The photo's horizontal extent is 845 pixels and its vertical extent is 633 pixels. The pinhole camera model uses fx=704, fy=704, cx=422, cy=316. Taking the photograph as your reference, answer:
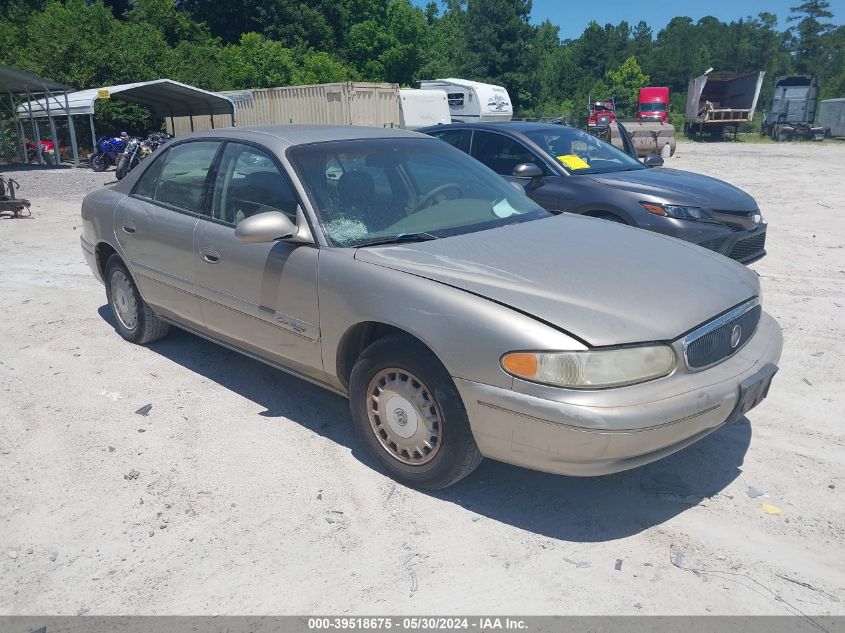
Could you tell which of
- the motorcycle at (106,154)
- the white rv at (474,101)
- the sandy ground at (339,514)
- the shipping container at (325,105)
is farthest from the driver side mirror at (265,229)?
the white rv at (474,101)

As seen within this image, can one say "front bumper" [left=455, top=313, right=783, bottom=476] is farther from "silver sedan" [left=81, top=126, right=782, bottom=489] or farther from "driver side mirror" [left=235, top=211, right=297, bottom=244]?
"driver side mirror" [left=235, top=211, right=297, bottom=244]

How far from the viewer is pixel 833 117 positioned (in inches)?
1532

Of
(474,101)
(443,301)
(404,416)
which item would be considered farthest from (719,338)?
(474,101)

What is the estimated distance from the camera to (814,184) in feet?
53.8

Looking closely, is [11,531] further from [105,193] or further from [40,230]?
[40,230]

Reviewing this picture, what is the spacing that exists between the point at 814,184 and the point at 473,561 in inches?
656

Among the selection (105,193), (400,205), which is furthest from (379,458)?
(105,193)

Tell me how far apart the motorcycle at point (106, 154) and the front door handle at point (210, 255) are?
806 inches

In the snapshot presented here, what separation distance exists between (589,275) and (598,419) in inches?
31.5

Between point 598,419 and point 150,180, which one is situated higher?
point 150,180

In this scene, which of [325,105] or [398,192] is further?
[325,105]

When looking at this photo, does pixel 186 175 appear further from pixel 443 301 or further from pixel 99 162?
pixel 99 162

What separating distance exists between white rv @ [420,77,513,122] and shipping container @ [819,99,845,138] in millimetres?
20481

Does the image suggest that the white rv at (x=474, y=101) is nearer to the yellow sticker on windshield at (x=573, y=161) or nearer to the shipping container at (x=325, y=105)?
the shipping container at (x=325, y=105)
